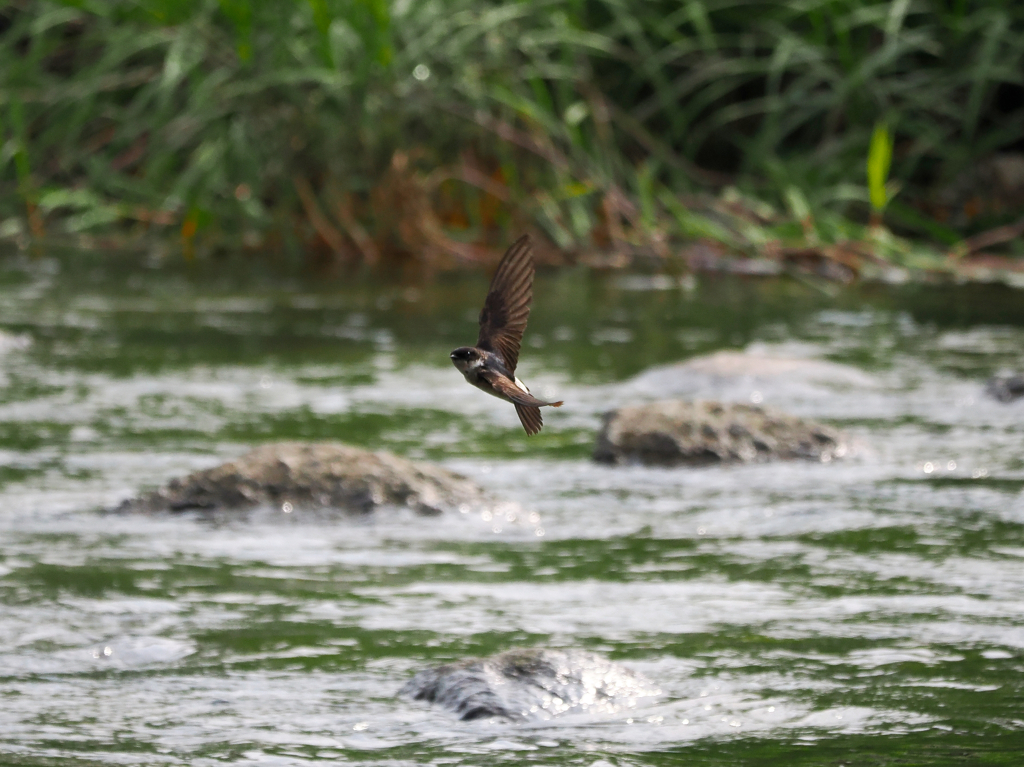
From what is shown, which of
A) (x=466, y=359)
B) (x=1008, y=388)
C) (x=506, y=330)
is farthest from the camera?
(x=1008, y=388)

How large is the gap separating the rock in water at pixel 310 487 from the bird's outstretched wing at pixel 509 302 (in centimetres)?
189

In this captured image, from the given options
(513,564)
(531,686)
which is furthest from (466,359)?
(513,564)

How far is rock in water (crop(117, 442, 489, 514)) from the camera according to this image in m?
4.26

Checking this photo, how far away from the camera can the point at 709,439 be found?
486cm

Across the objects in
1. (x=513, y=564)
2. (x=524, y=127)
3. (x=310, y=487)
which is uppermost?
(x=524, y=127)

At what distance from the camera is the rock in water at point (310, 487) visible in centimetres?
426

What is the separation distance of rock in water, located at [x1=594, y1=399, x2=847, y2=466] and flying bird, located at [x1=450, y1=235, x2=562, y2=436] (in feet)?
8.09

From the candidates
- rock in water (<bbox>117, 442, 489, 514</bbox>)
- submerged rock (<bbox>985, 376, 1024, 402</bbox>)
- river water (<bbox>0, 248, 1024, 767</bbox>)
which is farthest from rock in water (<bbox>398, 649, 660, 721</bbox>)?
submerged rock (<bbox>985, 376, 1024, 402</bbox>)

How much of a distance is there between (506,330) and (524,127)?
24.0 feet

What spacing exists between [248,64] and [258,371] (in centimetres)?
342

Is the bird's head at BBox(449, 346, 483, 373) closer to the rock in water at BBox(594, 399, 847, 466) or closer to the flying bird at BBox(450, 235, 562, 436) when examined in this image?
the flying bird at BBox(450, 235, 562, 436)

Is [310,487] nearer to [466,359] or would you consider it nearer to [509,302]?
[509,302]

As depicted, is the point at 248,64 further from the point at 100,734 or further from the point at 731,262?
the point at 100,734

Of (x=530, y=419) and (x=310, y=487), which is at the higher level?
(x=530, y=419)
